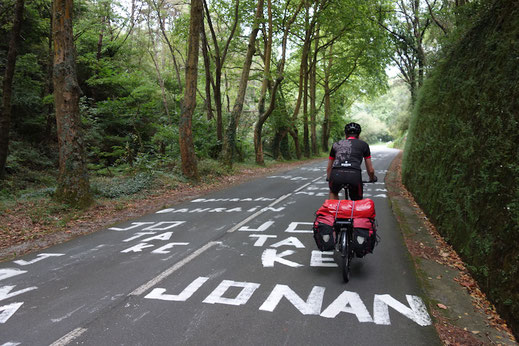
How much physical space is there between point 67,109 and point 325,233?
8065 millimetres

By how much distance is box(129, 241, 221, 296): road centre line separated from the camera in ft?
13.9

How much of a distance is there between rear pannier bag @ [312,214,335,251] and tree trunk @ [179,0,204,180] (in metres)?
10.4

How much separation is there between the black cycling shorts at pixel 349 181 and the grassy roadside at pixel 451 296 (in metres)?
1.46

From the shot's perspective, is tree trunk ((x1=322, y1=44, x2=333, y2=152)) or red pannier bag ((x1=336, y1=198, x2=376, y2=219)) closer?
red pannier bag ((x1=336, y1=198, x2=376, y2=219))

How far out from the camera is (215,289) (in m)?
4.23

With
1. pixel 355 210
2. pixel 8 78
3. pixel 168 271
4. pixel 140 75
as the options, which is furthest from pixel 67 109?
pixel 140 75

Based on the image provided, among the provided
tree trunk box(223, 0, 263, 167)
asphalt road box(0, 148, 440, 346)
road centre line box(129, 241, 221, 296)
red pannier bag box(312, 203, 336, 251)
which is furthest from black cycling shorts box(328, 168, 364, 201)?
tree trunk box(223, 0, 263, 167)

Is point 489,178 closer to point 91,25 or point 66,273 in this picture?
point 66,273

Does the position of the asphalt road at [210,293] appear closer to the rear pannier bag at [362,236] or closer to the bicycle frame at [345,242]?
the bicycle frame at [345,242]

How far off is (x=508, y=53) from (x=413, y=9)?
2118 cm

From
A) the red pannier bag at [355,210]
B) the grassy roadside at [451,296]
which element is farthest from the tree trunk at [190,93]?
the red pannier bag at [355,210]

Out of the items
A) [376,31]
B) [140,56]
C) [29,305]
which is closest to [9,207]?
[29,305]

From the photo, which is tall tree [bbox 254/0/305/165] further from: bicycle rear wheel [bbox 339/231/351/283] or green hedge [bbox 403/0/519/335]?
bicycle rear wheel [bbox 339/231/351/283]

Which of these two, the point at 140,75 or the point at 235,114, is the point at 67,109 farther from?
the point at 140,75
